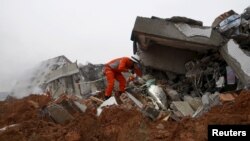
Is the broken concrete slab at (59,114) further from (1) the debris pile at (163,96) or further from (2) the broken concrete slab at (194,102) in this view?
(2) the broken concrete slab at (194,102)

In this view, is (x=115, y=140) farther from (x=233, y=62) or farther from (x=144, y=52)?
(x=144, y=52)

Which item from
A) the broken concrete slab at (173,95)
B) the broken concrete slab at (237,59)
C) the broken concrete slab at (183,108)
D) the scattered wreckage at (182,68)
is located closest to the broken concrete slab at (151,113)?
the scattered wreckage at (182,68)

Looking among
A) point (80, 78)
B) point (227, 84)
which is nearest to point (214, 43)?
point (227, 84)

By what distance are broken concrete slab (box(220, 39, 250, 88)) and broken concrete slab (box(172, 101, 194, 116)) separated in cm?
130

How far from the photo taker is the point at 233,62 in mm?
9719

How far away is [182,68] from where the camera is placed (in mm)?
11398

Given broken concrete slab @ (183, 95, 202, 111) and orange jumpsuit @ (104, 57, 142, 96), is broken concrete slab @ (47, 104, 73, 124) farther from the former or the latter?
broken concrete slab @ (183, 95, 202, 111)

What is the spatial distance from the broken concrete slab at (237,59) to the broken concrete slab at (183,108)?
130 centimetres

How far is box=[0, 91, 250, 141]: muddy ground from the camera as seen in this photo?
6.91m

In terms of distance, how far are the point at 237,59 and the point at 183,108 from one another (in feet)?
5.61

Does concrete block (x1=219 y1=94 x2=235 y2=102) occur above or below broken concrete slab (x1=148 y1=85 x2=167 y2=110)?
above

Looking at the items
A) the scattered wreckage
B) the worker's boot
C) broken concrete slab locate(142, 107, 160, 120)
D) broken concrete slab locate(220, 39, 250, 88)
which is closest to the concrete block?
the scattered wreckage

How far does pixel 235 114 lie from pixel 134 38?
168 inches

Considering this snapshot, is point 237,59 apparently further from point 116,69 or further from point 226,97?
point 116,69
